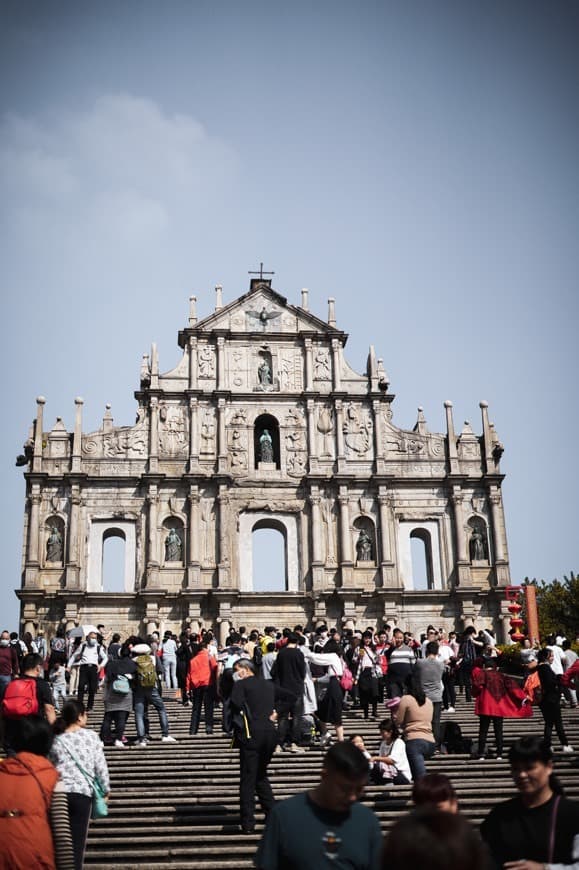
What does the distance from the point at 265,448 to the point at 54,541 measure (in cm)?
829

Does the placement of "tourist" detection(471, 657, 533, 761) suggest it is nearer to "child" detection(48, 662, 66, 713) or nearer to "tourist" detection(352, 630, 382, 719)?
"tourist" detection(352, 630, 382, 719)

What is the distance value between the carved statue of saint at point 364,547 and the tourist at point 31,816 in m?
30.9

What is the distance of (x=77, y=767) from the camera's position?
8211 mm

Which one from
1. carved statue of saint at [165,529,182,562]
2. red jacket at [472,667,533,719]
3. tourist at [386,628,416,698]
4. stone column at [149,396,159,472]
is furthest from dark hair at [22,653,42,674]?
stone column at [149,396,159,472]

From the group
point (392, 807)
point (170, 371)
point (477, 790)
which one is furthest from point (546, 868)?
point (170, 371)

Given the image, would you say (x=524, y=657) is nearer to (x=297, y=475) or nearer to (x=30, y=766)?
(x=30, y=766)

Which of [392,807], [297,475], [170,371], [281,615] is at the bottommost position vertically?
[392,807]

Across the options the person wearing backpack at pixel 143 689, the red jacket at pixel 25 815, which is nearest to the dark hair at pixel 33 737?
the red jacket at pixel 25 815

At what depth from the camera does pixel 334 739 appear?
Answer: 16406mm

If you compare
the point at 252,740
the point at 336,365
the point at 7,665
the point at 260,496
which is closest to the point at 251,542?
the point at 260,496

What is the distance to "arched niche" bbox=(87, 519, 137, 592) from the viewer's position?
36094 millimetres

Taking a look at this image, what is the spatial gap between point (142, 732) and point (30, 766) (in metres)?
10.4

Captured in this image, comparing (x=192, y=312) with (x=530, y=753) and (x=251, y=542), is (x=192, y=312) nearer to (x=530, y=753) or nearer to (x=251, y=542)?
(x=251, y=542)

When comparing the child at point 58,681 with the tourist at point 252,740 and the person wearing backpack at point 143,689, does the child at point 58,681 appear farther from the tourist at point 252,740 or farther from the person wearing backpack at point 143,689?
the tourist at point 252,740
